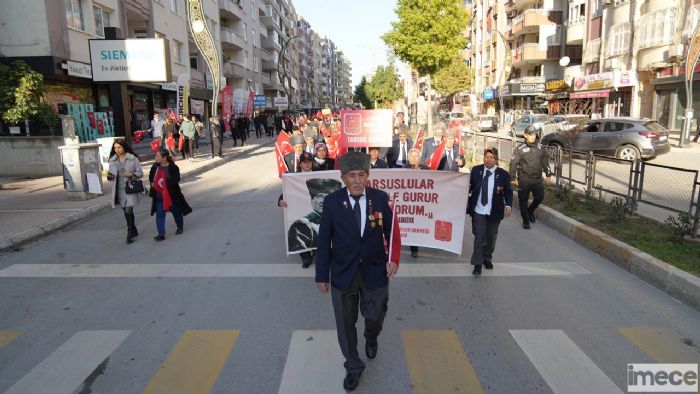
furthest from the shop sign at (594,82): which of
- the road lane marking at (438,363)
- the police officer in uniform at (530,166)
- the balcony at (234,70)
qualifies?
the road lane marking at (438,363)

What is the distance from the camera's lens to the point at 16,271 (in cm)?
651

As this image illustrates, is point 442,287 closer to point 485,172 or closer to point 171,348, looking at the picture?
point 485,172

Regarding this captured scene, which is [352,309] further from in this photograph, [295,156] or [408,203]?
[295,156]

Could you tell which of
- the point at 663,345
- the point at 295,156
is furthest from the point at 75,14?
the point at 663,345

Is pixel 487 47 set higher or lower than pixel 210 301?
higher

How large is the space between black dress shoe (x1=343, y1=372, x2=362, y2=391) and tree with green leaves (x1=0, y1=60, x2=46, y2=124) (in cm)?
1400

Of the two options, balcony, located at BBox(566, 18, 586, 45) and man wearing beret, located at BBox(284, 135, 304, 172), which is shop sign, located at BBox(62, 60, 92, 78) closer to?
man wearing beret, located at BBox(284, 135, 304, 172)

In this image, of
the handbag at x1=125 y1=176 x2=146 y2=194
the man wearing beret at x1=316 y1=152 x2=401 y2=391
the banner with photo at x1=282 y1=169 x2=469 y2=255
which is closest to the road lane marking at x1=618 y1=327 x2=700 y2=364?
the man wearing beret at x1=316 y1=152 x2=401 y2=391

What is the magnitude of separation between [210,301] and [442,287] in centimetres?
267

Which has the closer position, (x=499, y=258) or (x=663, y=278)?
(x=663, y=278)

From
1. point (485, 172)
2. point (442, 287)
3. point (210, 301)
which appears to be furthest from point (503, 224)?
point (210, 301)

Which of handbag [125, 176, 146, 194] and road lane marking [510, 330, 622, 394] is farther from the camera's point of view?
handbag [125, 176, 146, 194]

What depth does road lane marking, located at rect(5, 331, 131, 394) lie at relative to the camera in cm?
361

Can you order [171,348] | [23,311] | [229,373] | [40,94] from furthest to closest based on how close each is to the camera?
1. [40,94]
2. [23,311]
3. [171,348]
4. [229,373]
